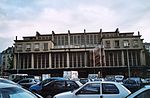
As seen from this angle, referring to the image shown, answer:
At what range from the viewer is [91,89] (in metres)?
10.9

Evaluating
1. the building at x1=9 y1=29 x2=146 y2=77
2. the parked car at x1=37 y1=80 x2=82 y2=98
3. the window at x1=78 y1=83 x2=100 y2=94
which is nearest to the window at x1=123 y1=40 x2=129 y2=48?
the building at x1=9 y1=29 x2=146 y2=77

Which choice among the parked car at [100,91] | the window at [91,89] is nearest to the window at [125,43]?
the parked car at [100,91]

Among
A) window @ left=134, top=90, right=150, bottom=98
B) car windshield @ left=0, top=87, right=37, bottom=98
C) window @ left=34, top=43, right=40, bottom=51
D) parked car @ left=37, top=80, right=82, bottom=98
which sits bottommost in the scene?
parked car @ left=37, top=80, right=82, bottom=98

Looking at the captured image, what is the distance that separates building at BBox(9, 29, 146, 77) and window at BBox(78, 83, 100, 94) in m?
67.1

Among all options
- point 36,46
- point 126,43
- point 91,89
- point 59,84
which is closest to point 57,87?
point 59,84

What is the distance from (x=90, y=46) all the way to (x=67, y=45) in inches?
305

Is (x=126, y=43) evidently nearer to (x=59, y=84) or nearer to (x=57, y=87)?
(x=59, y=84)

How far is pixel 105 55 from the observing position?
81500 millimetres

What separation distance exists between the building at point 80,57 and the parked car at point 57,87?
60554 mm

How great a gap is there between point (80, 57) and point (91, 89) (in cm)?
7202

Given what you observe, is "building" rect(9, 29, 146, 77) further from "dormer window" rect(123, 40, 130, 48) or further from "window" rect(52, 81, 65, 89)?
"window" rect(52, 81, 65, 89)

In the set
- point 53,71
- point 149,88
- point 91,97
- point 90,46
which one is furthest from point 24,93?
point 90,46

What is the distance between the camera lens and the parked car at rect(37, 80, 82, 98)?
55.9 ft

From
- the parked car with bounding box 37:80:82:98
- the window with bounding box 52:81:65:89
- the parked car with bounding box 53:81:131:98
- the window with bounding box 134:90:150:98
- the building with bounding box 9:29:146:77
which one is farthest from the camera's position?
the building with bounding box 9:29:146:77
